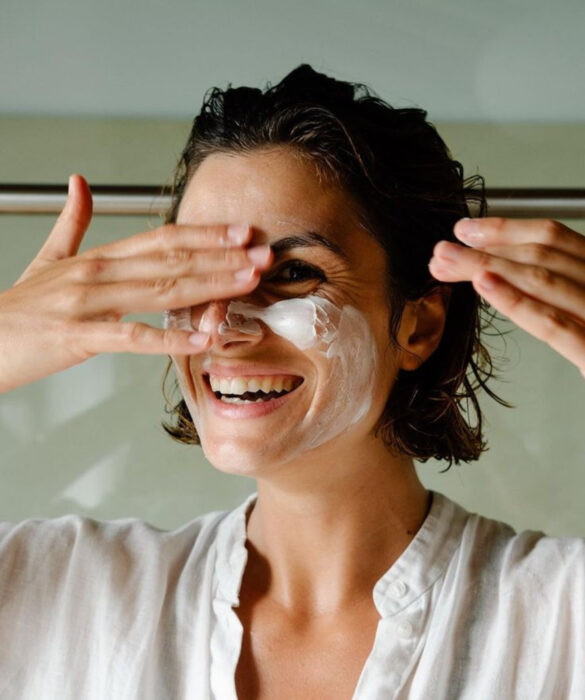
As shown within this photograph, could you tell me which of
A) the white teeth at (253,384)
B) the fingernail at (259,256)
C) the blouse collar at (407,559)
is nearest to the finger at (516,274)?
the fingernail at (259,256)

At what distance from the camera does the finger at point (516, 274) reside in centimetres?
80

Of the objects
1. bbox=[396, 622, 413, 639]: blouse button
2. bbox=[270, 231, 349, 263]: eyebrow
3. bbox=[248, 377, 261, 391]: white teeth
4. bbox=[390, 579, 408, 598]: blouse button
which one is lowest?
bbox=[396, 622, 413, 639]: blouse button

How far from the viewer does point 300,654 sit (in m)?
1.09

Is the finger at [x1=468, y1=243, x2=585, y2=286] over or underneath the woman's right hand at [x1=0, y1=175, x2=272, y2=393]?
over

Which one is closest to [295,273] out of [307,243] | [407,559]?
[307,243]

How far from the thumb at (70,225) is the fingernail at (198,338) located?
21 centimetres

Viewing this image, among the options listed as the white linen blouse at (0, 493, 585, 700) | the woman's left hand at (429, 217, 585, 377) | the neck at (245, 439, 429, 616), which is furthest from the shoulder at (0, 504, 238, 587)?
the woman's left hand at (429, 217, 585, 377)

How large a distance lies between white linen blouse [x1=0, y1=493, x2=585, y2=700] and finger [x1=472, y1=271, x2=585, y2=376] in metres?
0.30

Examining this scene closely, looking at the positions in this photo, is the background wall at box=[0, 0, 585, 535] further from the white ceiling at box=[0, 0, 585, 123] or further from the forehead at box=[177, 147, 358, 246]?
the forehead at box=[177, 147, 358, 246]

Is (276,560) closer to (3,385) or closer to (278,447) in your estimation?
(278,447)

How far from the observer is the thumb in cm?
99

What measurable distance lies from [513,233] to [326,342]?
0.25 metres

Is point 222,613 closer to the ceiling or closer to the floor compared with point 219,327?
closer to the floor

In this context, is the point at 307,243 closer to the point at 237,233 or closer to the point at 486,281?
the point at 237,233
